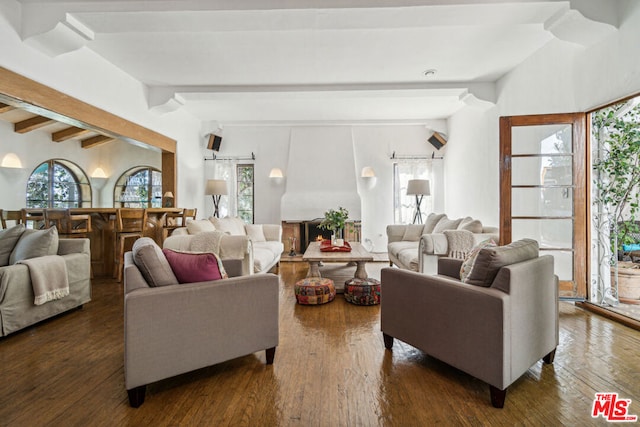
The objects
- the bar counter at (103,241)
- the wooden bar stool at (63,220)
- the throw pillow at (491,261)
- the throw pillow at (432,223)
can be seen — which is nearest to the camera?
the throw pillow at (491,261)

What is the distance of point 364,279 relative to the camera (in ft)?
11.3

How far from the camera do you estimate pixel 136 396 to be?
5.16 ft

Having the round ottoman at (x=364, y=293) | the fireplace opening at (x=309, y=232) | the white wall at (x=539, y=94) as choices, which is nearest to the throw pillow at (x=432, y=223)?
the white wall at (x=539, y=94)

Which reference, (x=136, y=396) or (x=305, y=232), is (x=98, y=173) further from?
(x=136, y=396)

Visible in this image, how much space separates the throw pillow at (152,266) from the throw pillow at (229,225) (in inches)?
98.7

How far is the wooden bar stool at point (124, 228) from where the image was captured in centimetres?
414

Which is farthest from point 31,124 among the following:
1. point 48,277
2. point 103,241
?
point 48,277

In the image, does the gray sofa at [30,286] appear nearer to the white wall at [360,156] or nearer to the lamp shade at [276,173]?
the white wall at [360,156]

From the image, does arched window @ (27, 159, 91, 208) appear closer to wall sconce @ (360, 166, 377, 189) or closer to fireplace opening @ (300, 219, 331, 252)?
fireplace opening @ (300, 219, 331, 252)

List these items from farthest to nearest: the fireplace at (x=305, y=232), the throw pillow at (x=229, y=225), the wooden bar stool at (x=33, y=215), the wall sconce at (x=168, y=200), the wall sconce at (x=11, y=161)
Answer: the fireplace at (x=305, y=232), the wall sconce at (x=11, y=161), the wall sconce at (x=168, y=200), the throw pillow at (x=229, y=225), the wooden bar stool at (x=33, y=215)

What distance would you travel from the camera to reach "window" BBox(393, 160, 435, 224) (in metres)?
6.57

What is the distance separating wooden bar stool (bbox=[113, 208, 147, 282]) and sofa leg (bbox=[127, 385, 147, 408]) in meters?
2.99

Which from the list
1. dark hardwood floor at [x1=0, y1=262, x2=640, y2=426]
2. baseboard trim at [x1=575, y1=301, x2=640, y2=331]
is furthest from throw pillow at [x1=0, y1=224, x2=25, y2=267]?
baseboard trim at [x1=575, y1=301, x2=640, y2=331]

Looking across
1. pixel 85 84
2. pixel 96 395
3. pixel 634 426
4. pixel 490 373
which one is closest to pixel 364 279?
pixel 490 373
